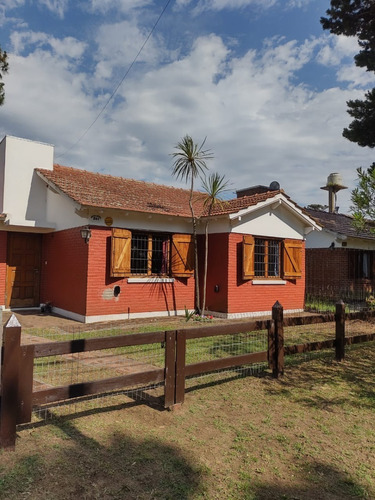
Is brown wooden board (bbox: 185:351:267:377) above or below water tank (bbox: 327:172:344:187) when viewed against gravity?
below

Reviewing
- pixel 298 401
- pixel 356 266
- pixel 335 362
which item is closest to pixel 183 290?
pixel 335 362

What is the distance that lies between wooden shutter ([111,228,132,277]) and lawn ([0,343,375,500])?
18.8ft

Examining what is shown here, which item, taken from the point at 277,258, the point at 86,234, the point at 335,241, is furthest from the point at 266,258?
the point at 86,234

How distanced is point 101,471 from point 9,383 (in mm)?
1029

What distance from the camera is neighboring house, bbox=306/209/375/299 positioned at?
1648 centimetres

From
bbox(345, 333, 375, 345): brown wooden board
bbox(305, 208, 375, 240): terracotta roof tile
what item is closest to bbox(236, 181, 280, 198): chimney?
bbox(305, 208, 375, 240): terracotta roof tile

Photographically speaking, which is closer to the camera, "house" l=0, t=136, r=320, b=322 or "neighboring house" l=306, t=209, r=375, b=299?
"house" l=0, t=136, r=320, b=322

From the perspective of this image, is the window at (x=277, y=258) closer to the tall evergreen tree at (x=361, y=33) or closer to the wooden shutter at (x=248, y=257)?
the wooden shutter at (x=248, y=257)

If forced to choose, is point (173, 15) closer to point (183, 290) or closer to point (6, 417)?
point (183, 290)

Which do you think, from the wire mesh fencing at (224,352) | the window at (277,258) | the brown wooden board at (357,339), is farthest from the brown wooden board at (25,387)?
the window at (277,258)

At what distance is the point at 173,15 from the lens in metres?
9.91

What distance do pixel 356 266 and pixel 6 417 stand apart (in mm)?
17266

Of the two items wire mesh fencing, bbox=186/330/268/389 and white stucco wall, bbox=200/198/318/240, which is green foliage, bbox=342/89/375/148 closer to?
white stucco wall, bbox=200/198/318/240

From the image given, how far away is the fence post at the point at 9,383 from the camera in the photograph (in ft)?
9.79
